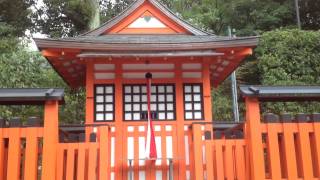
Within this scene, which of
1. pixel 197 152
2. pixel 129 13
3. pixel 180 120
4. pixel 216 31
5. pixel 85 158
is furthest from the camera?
pixel 216 31

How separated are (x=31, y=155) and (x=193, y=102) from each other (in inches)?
161

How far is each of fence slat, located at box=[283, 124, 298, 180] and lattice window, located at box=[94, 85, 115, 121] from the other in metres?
3.95

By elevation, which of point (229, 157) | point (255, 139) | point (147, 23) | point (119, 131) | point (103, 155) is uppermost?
point (147, 23)

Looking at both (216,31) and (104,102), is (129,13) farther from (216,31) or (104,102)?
(216,31)

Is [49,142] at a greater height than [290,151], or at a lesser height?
greater

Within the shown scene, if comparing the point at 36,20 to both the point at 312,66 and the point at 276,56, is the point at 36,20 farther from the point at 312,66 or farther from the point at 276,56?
the point at 312,66

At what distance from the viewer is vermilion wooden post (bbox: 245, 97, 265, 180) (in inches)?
248

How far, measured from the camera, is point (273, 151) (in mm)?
6398

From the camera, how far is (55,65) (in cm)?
955

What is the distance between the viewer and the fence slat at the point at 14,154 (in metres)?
6.10

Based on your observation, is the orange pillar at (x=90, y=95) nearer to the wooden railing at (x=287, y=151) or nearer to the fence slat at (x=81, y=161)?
the fence slat at (x=81, y=161)

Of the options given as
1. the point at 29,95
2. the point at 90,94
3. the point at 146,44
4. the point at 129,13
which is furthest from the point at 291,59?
the point at 29,95

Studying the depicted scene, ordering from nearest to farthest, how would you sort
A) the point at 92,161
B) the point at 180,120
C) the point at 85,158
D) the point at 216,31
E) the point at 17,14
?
1. the point at 92,161
2. the point at 85,158
3. the point at 180,120
4. the point at 17,14
5. the point at 216,31

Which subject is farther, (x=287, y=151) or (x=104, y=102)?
(x=104, y=102)
